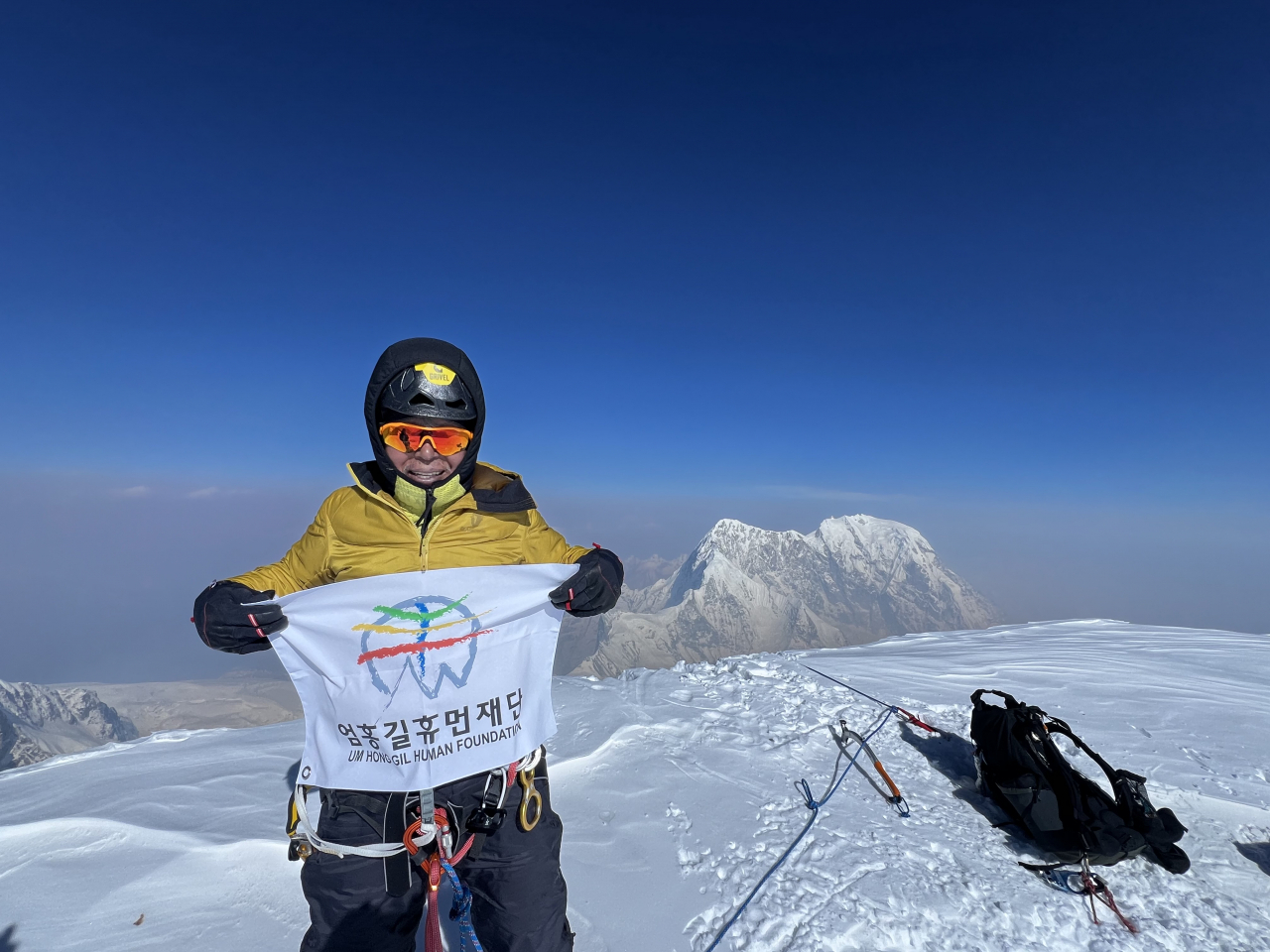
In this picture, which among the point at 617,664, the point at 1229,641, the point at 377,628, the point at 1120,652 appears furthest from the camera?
the point at 617,664

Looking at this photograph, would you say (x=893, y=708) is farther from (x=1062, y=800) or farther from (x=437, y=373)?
(x=437, y=373)

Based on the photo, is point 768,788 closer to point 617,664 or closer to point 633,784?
point 633,784

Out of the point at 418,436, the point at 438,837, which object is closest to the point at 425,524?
the point at 418,436

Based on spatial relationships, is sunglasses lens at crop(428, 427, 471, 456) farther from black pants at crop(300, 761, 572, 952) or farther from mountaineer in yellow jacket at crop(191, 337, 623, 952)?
black pants at crop(300, 761, 572, 952)

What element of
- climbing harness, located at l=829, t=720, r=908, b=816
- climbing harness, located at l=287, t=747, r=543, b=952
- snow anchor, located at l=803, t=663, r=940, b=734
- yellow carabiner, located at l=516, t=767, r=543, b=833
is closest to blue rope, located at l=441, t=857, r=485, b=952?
climbing harness, located at l=287, t=747, r=543, b=952

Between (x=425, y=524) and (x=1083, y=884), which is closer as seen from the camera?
(x=425, y=524)

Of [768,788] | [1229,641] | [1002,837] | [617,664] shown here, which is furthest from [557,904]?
[617,664]
